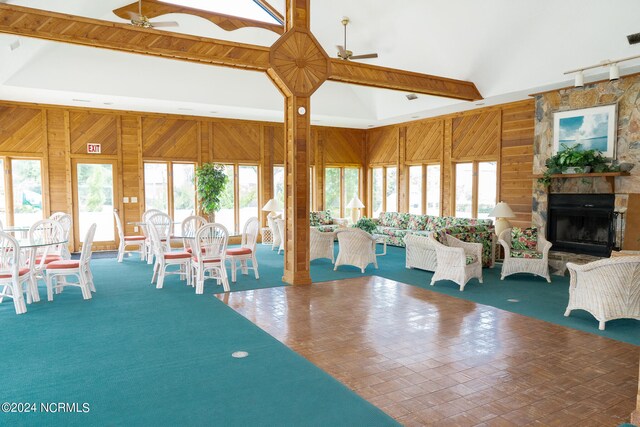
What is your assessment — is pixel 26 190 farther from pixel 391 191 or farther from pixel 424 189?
pixel 424 189

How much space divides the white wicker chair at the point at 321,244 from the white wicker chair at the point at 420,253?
1.50 m

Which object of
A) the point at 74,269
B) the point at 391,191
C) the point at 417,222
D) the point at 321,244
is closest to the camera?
the point at 74,269

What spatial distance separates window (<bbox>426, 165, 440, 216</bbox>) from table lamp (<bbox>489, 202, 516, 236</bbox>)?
3.00m

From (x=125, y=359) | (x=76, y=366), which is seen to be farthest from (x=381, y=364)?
(x=76, y=366)

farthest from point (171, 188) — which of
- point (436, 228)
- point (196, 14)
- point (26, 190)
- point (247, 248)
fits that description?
point (436, 228)

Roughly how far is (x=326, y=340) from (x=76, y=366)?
2.19 metres

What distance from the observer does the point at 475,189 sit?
10531 mm

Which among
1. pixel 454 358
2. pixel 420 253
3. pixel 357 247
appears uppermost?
pixel 357 247

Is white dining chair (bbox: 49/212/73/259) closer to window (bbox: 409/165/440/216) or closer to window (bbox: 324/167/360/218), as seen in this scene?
window (bbox: 324/167/360/218)

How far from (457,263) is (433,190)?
5.47 meters

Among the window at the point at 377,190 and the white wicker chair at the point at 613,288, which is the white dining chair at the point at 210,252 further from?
the window at the point at 377,190

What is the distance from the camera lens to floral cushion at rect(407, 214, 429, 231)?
423 inches

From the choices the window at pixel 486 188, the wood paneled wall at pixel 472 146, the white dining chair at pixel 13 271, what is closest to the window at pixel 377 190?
the wood paneled wall at pixel 472 146

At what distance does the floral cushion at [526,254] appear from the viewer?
7160 millimetres
